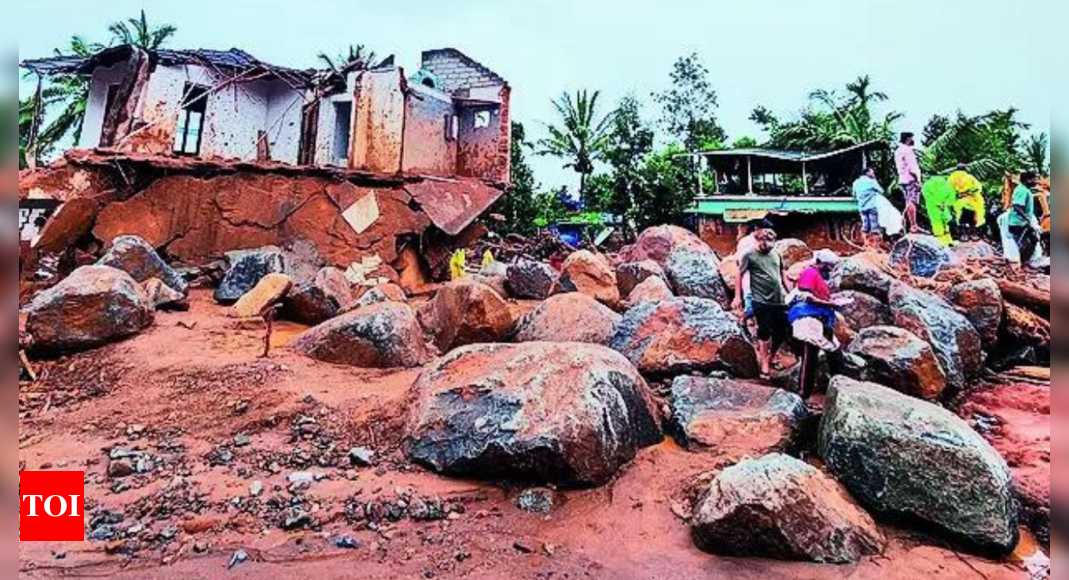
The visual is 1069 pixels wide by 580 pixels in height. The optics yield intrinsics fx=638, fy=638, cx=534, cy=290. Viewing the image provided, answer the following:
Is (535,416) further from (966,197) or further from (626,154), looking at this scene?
(626,154)

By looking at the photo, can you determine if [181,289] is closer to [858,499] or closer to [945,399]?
[858,499]

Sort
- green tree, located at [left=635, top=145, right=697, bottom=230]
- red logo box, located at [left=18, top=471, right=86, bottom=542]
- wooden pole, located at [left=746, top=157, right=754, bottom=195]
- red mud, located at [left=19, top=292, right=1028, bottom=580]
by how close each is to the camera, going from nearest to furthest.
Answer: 1. red logo box, located at [left=18, top=471, right=86, bottom=542]
2. red mud, located at [left=19, top=292, right=1028, bottom=580]
3. wooden pole, located at [left=746, top=157, right=754, bottom=195]
4. green tree, located at [left=635, top=145, right=697, bottom=230]

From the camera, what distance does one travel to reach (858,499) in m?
3.85

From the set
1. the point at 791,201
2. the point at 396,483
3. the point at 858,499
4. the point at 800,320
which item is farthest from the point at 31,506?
the point at 791,201

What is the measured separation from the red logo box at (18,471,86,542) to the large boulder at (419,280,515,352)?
3452mm

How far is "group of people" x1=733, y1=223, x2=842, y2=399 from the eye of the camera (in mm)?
5246

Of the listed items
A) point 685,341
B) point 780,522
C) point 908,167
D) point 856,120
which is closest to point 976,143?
point 856,120

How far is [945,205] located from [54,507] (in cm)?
1362

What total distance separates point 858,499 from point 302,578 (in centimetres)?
316

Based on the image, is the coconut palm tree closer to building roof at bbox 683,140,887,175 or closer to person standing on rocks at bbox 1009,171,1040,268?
building roof at bbox 683,140,887,175

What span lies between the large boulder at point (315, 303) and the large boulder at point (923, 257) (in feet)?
25.5

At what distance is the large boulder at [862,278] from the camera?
7.12 meters

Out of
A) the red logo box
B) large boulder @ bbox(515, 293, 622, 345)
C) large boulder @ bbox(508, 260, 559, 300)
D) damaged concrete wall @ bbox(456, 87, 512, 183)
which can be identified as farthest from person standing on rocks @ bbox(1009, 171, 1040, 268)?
the red logo box

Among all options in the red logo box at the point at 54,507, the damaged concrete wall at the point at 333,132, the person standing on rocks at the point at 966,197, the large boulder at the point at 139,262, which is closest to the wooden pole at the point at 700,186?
the person standing on rocks at the point at 966,197
